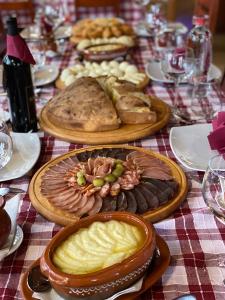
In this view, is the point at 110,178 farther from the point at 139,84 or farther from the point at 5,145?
the point at 139,84

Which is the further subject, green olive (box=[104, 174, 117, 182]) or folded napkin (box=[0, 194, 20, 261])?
green olive (box=[104, 174, 117, 182])

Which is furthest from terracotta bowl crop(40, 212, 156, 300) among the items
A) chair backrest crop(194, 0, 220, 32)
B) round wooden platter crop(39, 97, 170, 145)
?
chair backrest crop(194, 0, 220, 32)

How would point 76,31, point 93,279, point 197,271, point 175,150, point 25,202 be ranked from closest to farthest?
point 93,279
point 197,271
point 25,202
point 175,150
point 76,31

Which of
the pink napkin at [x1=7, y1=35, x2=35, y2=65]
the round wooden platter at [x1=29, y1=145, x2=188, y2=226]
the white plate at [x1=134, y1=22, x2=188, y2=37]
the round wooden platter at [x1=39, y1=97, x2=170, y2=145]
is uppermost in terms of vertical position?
the pink napkin at [x1=7, y1=35, x2=35, y2=65]

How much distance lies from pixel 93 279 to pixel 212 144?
0.56m

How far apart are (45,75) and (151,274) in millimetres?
1176

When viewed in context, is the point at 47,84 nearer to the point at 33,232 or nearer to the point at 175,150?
the point at 175,150

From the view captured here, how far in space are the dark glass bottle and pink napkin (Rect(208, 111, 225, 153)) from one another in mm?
547

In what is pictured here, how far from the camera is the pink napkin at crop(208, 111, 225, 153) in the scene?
104 centimetres

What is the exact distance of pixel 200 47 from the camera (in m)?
1.75

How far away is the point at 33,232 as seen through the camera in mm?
881

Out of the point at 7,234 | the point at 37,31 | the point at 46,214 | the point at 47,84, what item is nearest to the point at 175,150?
the point at 46,214

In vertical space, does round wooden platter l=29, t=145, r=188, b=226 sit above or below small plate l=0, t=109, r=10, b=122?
above

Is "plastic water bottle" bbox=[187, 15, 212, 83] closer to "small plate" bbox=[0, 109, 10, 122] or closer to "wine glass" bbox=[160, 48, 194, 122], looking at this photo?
"wine glass" bbox=[160, 48, 194, 122]
